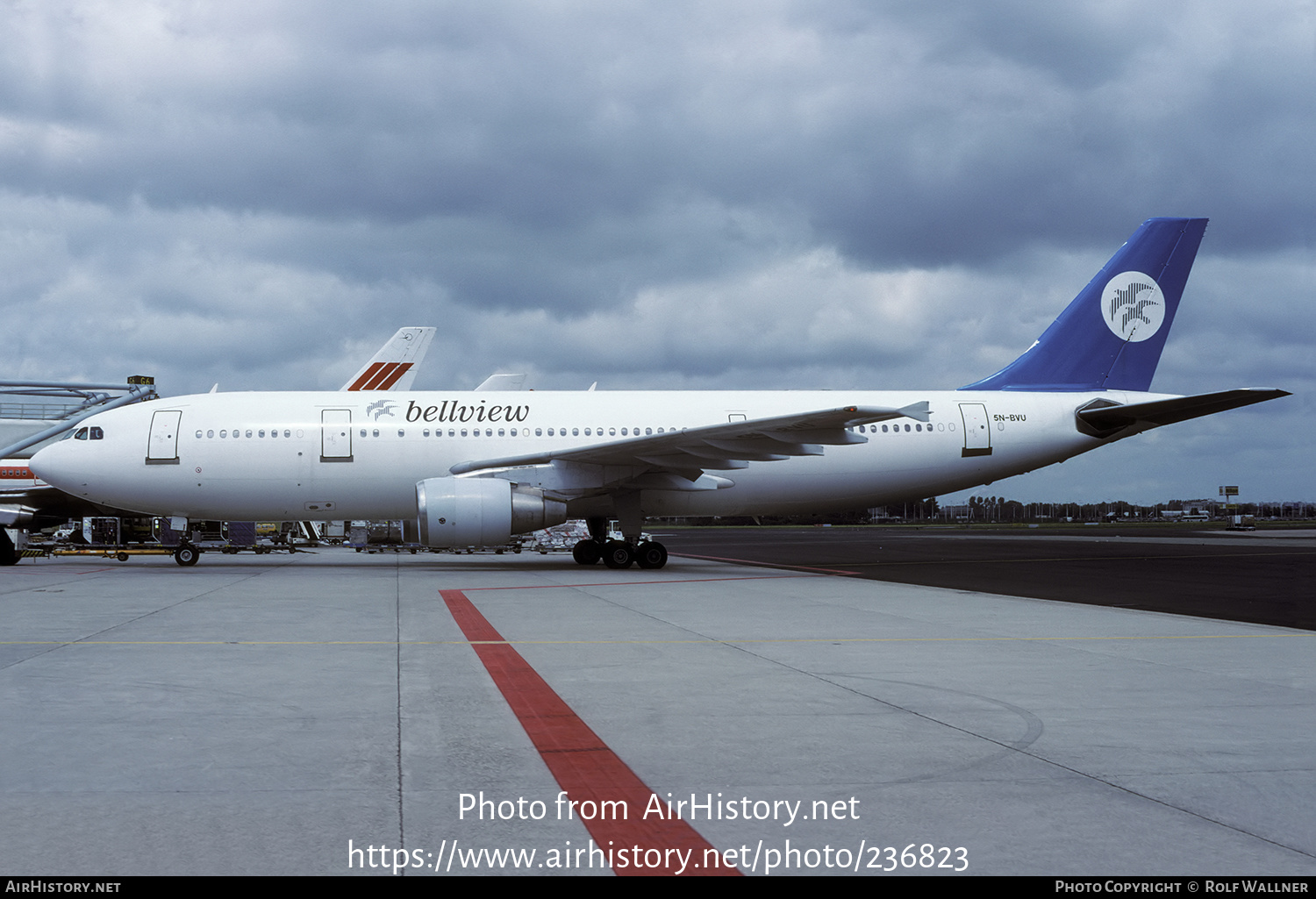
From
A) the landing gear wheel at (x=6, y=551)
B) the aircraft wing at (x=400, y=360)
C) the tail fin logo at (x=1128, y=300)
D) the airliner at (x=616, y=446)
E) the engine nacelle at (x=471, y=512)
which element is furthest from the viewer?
the aircraft wing at (x=400, y=360)

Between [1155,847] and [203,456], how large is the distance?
1868cm

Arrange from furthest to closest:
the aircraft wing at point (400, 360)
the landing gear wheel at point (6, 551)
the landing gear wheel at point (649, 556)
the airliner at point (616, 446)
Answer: the aircraft wing at point (400, 360), the landing gear wheel at point (6, 551), the landing gear wheel at point (649, 556), the airliner at point (616, 446)

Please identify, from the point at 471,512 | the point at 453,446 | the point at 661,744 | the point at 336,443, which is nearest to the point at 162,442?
the point at 336,443

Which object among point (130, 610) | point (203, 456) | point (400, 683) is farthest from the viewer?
point (203, 456)

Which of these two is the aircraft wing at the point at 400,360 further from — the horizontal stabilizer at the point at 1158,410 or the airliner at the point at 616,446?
the horizontal stabilizer at the point at 1158,410

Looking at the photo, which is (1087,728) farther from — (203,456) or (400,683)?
(203,456)

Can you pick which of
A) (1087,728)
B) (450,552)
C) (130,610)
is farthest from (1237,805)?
(450,552)

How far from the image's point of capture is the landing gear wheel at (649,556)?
62.3 feet

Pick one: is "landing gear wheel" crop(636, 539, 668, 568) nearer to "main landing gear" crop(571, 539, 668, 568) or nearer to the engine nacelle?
"main landing gear" crop(571, 539, 668, 568)

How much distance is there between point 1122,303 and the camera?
21.4m

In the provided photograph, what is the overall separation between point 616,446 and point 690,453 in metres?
1.41

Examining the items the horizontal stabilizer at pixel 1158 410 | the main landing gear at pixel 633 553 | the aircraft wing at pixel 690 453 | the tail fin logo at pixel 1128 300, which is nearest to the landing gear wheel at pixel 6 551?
the aircraft wing at pixel 690 453

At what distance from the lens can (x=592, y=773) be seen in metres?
4.06

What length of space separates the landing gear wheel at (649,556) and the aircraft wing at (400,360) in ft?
70.9
